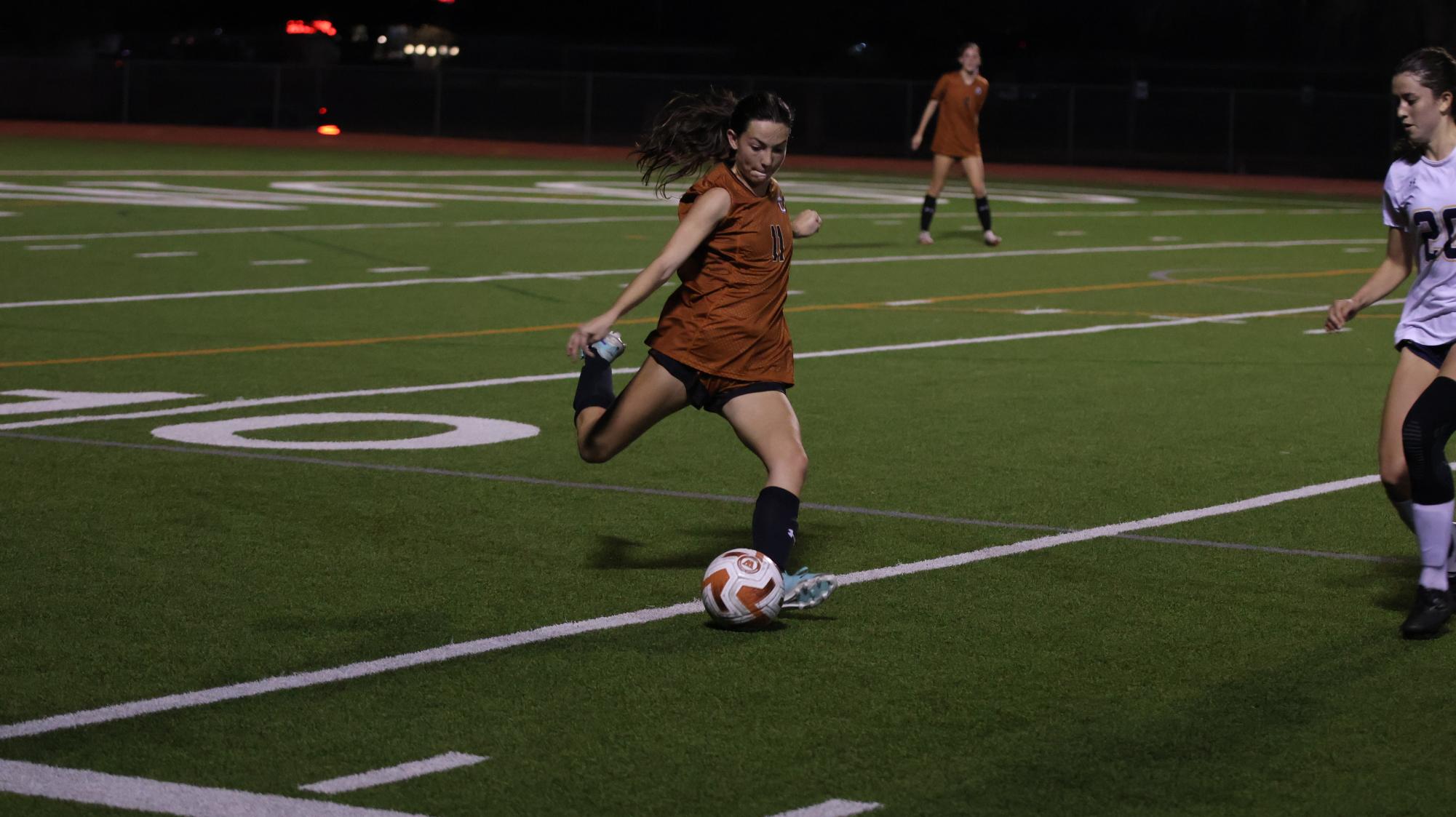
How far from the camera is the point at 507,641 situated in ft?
20.4

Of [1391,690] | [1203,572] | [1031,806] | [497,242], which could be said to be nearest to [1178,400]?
[1203,572]

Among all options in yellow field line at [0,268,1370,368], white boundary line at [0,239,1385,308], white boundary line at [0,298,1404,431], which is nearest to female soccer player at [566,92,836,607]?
white boundary line at [0,298,1404,431]

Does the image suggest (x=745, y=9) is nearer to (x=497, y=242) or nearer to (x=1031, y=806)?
(x=497, y=242)

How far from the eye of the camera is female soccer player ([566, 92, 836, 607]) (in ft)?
21.5

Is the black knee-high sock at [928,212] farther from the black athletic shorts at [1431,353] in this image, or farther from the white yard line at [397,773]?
the white yard line at [397,773]

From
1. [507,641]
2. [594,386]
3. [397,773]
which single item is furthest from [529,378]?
[397,773]

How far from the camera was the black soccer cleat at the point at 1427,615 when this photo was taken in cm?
633

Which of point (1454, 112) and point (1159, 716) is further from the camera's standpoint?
point (1454, 112)

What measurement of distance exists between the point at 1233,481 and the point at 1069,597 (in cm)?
238

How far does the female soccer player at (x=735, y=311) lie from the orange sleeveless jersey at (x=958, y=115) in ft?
52.9

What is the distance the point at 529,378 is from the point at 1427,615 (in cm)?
662

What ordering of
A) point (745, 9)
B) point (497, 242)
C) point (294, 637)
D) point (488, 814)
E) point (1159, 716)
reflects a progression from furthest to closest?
1. point (745, 9)
2. point (497, 242)
3. point (294, 637)
4. point (1159, 716)
5. point (488, 814)

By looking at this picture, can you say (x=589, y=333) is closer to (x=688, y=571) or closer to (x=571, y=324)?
(x=688, y=571)

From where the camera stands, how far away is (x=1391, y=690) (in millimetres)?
5754
